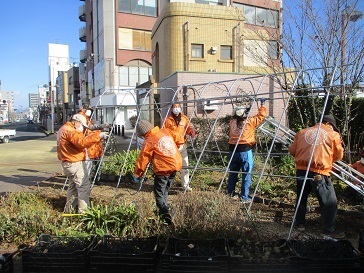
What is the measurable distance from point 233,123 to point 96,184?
374 cm

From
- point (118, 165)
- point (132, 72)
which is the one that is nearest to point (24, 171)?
point (118, 165)

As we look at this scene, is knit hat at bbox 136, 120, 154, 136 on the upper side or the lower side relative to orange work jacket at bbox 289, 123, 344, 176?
upper

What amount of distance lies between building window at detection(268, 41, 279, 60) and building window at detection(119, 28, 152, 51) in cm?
2730

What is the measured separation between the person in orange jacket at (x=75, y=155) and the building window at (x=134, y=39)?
31.8 metres

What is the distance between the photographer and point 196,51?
69.3 ft

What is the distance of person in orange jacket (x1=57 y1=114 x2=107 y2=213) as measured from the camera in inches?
199

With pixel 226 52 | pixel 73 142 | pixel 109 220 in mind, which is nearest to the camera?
pixel 109 220

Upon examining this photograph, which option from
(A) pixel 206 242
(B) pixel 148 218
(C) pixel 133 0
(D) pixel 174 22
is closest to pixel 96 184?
(B) pixel 148 218

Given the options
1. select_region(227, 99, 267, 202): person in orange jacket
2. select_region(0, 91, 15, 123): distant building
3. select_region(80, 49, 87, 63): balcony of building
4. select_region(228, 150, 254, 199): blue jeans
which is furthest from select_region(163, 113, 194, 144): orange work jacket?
select_region(80, 49, 87, 63): balcony of building

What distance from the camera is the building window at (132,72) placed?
1406 inches

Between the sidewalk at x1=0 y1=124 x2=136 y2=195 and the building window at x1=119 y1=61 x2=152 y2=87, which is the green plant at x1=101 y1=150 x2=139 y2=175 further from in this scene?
the building window at x1=119 y1=61 x2=152 y2=87

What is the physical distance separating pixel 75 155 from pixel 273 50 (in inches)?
289

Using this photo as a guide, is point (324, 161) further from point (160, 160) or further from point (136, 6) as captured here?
point (136, 6)

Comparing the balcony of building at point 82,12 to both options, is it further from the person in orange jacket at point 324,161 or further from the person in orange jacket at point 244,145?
the person in orange jacket at point 324,161
